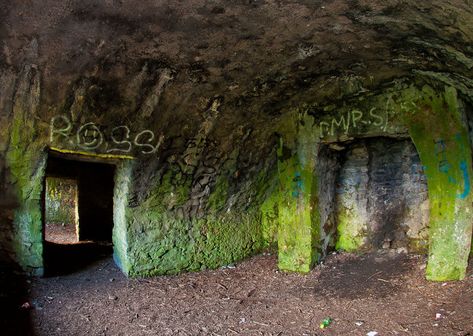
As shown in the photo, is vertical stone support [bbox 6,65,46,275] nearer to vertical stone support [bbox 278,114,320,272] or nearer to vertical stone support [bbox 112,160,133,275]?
vertical stone support [bbox 112,160,133,275]

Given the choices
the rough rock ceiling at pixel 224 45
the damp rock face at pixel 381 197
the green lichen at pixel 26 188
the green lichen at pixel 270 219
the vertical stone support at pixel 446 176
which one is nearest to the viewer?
the rough rock ceiling at pixel 224 45

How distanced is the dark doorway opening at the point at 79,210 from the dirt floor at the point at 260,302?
1.18 metres

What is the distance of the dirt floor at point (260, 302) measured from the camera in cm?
365

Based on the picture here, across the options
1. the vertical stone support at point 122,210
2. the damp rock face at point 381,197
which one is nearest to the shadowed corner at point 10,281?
the vertical stone support at point 122,210

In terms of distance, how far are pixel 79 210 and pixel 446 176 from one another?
6749 millimetres

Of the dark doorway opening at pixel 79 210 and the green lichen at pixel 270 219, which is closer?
the green lichen at pixel 270 219

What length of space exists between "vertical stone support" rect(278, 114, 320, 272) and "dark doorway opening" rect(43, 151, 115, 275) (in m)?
2.72

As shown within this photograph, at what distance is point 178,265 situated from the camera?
17.3 ft

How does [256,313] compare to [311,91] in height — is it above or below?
below

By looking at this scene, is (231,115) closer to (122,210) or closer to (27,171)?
(122,210)

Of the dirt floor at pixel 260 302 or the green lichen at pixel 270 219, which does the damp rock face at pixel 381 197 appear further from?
the green lichen at pixel 270 219

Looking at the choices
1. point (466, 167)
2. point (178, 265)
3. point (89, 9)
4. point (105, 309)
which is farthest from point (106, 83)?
point (466, 167)

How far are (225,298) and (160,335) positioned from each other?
1061mm

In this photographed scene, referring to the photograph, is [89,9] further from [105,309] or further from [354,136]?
[354,136]
